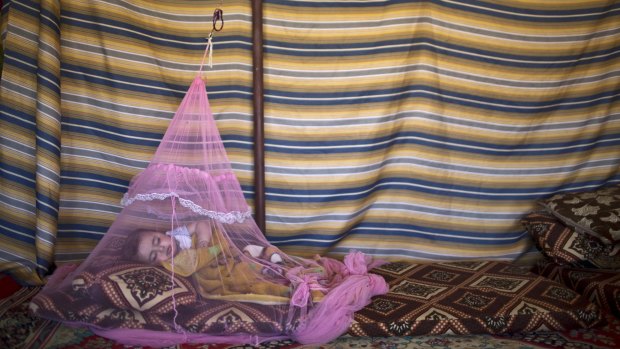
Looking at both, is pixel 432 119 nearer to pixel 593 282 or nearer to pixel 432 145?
pixel 432 145

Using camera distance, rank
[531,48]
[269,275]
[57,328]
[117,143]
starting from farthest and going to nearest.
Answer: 1. [531,48]
2. [117,143]
3. [269,275]
4. [57,328]

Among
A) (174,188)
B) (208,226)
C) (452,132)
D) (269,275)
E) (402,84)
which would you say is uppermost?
(402,84)

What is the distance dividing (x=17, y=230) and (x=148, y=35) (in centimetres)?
115

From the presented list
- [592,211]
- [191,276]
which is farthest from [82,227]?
[592,211]

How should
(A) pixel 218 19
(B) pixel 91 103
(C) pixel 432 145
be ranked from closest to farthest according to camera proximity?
(A) pixel 218 19 < (B) pixel 91 103 < (C) pixel 432 145

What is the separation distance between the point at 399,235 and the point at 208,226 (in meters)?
1.25

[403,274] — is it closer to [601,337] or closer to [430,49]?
[601,337]

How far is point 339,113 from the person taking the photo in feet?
9.29

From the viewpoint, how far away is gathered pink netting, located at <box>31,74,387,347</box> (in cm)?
208

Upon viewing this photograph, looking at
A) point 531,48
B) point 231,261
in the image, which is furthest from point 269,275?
point 531,48

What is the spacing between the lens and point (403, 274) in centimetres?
271

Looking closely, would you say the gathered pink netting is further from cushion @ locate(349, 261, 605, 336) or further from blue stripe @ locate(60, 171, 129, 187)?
blue stripe @ locate(60, 171, 129, 187)

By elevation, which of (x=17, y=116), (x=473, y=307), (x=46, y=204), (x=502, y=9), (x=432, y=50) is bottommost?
(x=473, y=307)

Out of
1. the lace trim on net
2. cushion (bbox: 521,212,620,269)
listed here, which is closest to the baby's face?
the lace trim on net
